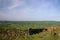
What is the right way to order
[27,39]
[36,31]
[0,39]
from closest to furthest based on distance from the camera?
1. [0,39]
2. [27,39]
3. [36,31]

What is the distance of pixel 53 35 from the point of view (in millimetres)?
5340

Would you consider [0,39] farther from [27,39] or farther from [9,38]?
[27,39]

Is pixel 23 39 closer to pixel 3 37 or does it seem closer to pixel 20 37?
pixel 20 37

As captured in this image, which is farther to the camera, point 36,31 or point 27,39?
point 36,31

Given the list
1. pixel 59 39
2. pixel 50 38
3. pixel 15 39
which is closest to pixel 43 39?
pixel 50 38

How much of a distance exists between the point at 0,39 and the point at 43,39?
5.34 feet

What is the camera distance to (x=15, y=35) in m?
5.39

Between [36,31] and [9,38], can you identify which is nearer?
[9,38]

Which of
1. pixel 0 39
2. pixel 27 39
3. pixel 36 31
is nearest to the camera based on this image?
pixel 0 39

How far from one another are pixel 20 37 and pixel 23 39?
0.20 meters

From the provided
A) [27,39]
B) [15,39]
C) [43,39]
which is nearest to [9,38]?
[15,39]

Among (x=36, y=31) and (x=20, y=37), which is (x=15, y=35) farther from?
(x=36, y=31)

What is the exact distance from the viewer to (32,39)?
527 centimetres

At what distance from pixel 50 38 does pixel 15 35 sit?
4.70 ft
